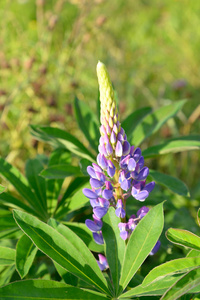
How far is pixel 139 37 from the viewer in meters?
4.52

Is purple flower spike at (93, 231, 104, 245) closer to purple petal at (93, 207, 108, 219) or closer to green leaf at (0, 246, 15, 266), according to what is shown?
purple petal at (93, 207, 108, 219)

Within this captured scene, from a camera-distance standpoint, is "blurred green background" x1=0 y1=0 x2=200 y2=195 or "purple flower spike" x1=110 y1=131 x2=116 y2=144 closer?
"purple flower spike" x1=110 y1=131 x2=116 y2=144

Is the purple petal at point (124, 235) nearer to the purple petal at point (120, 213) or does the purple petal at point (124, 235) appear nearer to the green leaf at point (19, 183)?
the purple petal at point (120, 213)

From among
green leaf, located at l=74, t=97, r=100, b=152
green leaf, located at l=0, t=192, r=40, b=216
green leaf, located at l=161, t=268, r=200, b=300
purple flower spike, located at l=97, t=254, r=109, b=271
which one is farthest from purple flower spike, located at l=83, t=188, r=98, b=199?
green leaf, located at l=74, t=97, r=100, b=152

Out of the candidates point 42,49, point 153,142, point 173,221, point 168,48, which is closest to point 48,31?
point 42,49

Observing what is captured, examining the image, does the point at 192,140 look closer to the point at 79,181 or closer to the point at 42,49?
the point at 79,181

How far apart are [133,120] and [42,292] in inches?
39.3

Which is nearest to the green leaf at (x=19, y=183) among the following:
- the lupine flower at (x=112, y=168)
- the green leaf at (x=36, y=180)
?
the green leaf at (x=36, y=180)

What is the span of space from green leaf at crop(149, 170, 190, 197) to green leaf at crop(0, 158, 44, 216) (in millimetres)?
515

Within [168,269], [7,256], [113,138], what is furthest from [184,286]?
[7,256]

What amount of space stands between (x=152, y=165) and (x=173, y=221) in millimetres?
972

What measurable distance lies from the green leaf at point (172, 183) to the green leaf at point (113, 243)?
31cm

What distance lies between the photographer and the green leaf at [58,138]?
153 centimetres

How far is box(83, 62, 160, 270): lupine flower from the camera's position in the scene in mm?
1001
